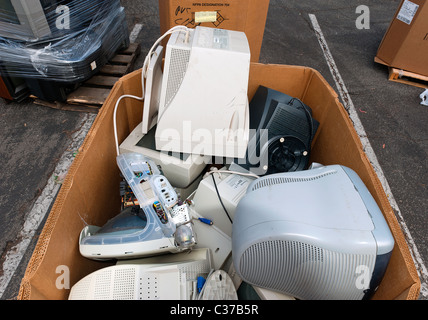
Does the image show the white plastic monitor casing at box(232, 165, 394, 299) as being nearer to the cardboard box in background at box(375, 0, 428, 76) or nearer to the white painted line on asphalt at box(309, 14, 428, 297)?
the white painted line on asphalt at box(309, 14, 428, 297)

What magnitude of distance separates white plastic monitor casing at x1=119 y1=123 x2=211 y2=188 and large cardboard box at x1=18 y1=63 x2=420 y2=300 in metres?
0.10

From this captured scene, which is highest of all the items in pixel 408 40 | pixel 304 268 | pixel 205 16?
pixel 205 16

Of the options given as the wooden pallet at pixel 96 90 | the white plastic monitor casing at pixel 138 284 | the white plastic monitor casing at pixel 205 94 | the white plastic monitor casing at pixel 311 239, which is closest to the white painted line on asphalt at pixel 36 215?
the wooden pallet at pixel 96 90

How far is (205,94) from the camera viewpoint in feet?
3.56

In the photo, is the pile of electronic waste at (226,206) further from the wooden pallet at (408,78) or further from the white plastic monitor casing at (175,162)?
the wooden pallet at (408,78)

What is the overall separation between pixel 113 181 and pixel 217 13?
3.84ft

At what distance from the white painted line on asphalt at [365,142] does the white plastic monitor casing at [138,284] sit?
1.38m

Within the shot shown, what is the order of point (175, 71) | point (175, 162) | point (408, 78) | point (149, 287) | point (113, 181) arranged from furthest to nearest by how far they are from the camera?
point (408, 78), point (113, 181), point (175, 162), point (175, 71), point (149, 287)

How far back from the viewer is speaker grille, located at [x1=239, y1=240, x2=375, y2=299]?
2.39ft

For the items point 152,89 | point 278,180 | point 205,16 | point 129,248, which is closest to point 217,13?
point 205,16

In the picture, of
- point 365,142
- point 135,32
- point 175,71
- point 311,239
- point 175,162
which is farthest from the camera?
point 135,32

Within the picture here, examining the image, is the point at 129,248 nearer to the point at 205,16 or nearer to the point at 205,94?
the point at 205,94

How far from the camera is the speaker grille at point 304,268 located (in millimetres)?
729

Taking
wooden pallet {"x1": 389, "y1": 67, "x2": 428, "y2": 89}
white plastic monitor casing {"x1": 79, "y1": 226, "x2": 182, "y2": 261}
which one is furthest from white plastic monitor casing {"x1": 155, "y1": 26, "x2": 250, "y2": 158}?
wooden pallet {"x1": 389, "y1": 67, "x2": 428, "y2": 89}
